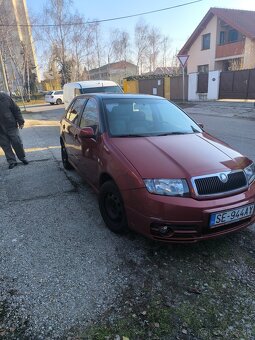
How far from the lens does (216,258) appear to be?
308 cm

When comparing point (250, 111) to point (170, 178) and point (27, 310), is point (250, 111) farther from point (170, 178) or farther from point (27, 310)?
point (27, 310)

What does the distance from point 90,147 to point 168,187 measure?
161 centimetres

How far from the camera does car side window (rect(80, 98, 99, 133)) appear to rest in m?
4.13

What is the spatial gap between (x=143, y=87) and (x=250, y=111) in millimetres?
14304

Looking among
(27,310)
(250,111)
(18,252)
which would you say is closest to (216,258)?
(27,310)

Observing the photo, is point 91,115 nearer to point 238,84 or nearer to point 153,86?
point 238,84

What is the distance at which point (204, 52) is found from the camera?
106 feet

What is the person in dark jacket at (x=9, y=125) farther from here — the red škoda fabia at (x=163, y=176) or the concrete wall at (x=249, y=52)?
the concrete wall at (x=249, y=52)

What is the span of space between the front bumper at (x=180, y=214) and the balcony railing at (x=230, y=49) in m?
29.5

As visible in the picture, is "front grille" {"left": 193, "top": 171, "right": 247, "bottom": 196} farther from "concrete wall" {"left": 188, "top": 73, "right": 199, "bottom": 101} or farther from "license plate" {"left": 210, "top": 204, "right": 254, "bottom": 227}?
"concrete wall" {"left": 188, "top": 73, "right": 199, "bottom": 101}

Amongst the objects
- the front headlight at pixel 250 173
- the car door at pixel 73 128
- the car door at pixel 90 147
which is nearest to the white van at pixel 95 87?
the car door at pixel 73 128

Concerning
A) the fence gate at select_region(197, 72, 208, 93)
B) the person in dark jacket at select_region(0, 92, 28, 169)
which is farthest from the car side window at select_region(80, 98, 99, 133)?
the fence gate at select_region(197, 72, 208, 93)

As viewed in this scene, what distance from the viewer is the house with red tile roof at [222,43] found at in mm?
Result: 27394

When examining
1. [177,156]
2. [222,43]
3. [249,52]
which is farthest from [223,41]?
[177,156]
